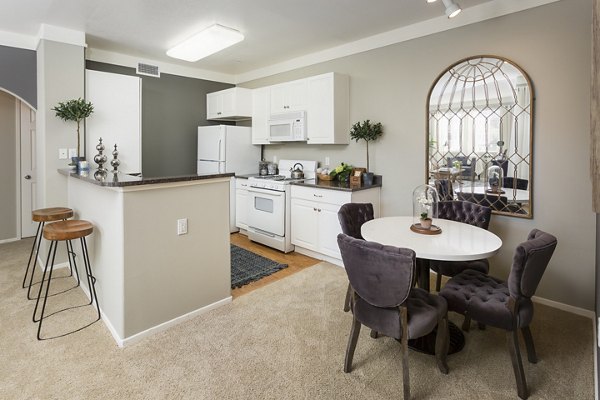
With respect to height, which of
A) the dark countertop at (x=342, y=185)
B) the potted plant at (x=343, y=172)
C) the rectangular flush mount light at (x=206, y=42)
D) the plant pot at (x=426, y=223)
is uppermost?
the rectangular flush mount light at (x=206, y=42)

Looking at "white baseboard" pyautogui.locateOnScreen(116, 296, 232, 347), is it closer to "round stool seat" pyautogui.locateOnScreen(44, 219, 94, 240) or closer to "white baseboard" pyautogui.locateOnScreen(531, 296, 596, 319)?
"round stool seat" pyautogui.locateOnScreen(44, 219, 94, 240)

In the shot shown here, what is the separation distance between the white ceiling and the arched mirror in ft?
2.12

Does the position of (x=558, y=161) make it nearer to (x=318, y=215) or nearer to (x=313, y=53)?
(x=318, y=215)

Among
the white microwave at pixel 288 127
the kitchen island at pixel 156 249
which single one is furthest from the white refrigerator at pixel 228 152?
the kitchen island at pixel 156 249

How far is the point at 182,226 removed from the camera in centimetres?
261

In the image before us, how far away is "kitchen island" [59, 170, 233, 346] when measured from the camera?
2.34 metres

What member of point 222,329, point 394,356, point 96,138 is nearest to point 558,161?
point 394,356

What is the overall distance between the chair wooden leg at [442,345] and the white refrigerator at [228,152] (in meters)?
3.89

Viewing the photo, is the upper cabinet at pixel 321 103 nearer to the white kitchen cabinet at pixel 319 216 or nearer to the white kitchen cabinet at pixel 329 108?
the white kitchen cabinet at pixel 329 108

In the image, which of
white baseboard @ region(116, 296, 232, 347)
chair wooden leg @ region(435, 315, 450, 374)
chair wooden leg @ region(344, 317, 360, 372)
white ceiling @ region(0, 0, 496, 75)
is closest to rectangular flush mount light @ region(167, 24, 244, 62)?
white ceiling @ region(0, 0, 496, 75)

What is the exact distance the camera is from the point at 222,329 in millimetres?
2564

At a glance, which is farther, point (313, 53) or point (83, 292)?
point (313, 53)

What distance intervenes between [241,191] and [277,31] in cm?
234

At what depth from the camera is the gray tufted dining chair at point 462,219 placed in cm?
266
